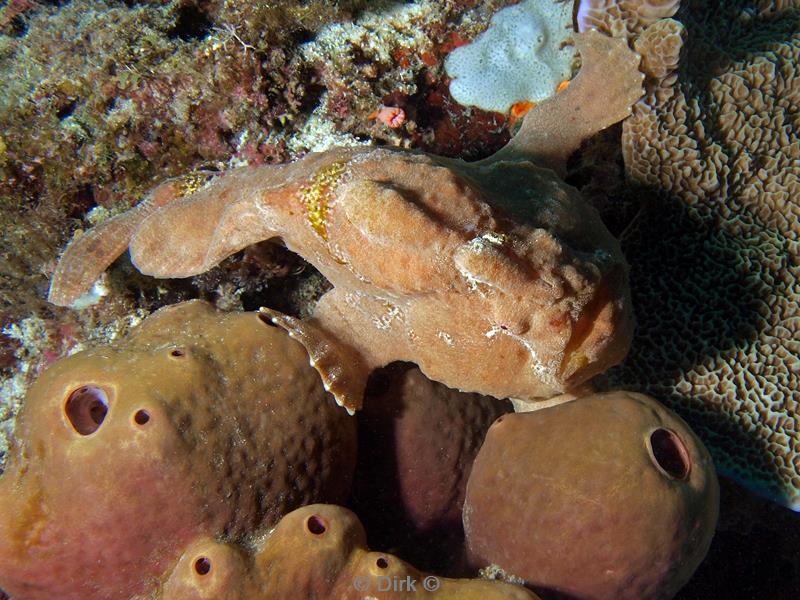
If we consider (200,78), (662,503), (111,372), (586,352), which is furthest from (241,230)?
(662,503)

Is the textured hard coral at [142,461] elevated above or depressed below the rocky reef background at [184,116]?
below

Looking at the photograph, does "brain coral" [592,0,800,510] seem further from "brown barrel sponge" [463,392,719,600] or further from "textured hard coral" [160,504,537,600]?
"textured hard coral" [160,504,537,600]

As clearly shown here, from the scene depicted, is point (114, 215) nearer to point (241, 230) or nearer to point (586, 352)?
point (241, 230)

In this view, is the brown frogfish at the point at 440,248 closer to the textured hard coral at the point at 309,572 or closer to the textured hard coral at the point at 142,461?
the textured hard coral at the point at 142,461

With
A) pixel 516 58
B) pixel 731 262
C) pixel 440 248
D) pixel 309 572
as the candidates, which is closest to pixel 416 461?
pixel 309 572

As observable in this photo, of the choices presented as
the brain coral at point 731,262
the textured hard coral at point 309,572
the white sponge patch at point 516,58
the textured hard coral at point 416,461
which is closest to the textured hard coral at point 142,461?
the textured hard coral at point 309,572
